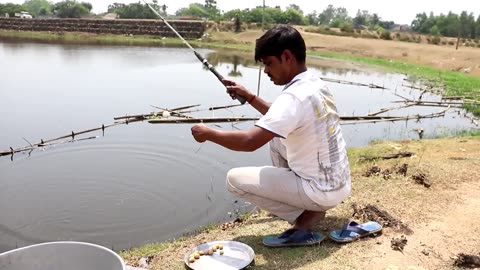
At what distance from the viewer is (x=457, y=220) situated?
4.03 m

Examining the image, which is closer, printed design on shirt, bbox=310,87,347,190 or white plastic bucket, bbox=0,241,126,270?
white plastic bucket, bbox=0,241,126,270

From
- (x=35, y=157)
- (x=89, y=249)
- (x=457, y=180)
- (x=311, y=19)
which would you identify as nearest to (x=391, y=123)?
(x=457, y=180)

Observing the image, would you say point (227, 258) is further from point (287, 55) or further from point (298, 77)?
point (287, 55)

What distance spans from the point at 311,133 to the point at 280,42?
0.64 meters

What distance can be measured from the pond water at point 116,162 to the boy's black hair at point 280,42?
254 cm

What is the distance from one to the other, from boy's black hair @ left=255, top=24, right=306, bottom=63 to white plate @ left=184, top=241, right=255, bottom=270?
141 centimetres

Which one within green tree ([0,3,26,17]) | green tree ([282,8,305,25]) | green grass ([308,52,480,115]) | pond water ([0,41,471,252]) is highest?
green tree ([282,8,305,25])

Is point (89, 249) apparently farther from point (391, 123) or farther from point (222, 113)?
point (391, 123)

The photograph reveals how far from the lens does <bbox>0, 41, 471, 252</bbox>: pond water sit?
512 cm

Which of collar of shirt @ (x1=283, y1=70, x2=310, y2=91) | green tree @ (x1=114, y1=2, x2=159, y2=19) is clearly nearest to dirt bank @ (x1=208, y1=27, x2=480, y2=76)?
green tree @ (x1=114, y1=2, x2=159, y2=19)

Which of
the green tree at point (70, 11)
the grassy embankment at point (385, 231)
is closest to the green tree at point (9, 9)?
the green tree at point (70, 11)

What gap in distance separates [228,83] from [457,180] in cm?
287

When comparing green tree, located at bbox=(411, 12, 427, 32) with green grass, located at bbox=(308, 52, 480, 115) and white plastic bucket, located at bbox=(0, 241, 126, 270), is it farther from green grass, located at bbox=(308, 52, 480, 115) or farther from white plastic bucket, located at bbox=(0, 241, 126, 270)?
white plastic bucket, located at bbox=(0, 241, 126, 270)

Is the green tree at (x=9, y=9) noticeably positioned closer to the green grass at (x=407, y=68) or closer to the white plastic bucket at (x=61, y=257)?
the green grass at (x=407, y=68)
